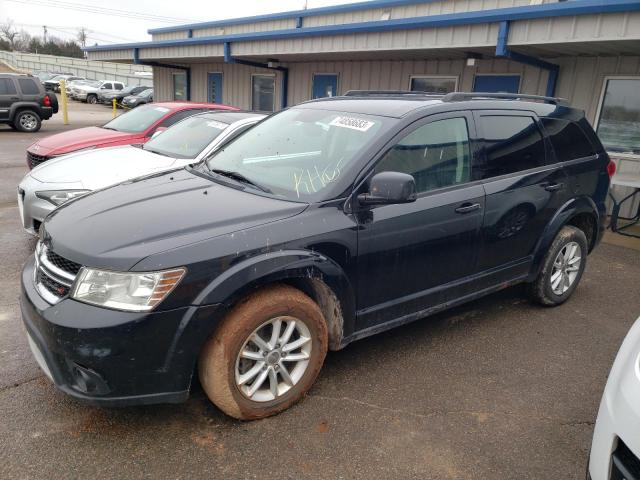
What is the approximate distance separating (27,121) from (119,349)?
1725 cm

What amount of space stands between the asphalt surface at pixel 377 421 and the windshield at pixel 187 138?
249 cm

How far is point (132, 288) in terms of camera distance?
234 centimetres

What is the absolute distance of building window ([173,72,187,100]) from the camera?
1793 centimetres

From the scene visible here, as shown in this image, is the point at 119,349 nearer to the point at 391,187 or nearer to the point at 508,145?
the point at 391,187

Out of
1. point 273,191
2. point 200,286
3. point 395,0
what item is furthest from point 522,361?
point 395,0

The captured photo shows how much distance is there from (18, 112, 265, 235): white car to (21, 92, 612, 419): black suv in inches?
52.0

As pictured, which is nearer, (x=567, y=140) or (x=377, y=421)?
(x=377, y=421)

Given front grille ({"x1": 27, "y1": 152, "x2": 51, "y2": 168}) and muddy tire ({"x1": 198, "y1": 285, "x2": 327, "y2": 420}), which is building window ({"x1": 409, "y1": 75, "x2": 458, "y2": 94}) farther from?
muddy tire ({"x1": 198, "y1": 285, "x2": 327, "y2": 420})

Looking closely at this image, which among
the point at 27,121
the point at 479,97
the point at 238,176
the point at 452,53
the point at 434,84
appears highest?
the point at 452,53

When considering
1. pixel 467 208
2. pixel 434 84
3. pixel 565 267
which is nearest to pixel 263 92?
pixel 434 84

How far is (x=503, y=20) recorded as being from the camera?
7.20m

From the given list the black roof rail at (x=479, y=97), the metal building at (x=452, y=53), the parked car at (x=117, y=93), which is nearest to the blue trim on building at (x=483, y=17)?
the metal building at (x=452, y=53)

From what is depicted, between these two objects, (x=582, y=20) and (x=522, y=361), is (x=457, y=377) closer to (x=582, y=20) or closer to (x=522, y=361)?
(x=522, y=361)

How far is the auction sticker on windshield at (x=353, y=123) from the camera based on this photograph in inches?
129
